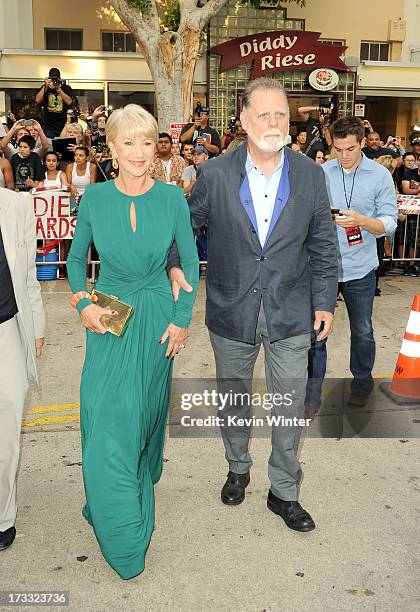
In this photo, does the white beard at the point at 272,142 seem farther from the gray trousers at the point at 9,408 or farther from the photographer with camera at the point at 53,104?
the photographer with camera at the point at 53,104

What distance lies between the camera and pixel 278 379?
3.82m

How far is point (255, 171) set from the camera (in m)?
3.74

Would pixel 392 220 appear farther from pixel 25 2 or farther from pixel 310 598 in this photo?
pixel 25 2

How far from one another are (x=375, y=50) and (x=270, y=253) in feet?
79.3

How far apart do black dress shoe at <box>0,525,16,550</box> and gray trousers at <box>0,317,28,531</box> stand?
30 millimetres

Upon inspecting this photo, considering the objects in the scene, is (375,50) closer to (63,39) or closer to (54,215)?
(63,39)

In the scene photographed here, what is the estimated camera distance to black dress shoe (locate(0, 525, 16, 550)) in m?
3.54

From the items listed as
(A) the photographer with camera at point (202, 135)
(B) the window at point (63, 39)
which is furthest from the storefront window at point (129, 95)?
(A) the photographer with camera at point (202, 135)

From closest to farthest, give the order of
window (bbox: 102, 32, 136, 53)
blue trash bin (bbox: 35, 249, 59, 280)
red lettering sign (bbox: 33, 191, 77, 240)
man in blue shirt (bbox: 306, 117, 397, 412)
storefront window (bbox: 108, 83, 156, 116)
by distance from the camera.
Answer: man in blue shirt (bbox: 306, 117, 397, 412), red lettering sign (bbox: 33, 191, 77, 240), blue trash bin (bbox: 35, 249, 59, 280), storefront window (bbox: 108, 83, 156, 116), window (bbox: 102, 32, 136, 53)

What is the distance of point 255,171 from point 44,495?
2178mm

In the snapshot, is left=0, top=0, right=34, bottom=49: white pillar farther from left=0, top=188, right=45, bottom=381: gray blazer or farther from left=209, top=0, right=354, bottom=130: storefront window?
left=0, top=188, right=45, bottom=381: gray blazer

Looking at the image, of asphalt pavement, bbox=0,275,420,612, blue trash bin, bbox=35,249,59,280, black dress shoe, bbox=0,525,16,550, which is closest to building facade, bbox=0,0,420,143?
blue trash bin, bbox=35,249,59,280

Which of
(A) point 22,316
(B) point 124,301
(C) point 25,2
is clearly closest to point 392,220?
(B) point 124,301

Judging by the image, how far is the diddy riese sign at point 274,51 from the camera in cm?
2109
